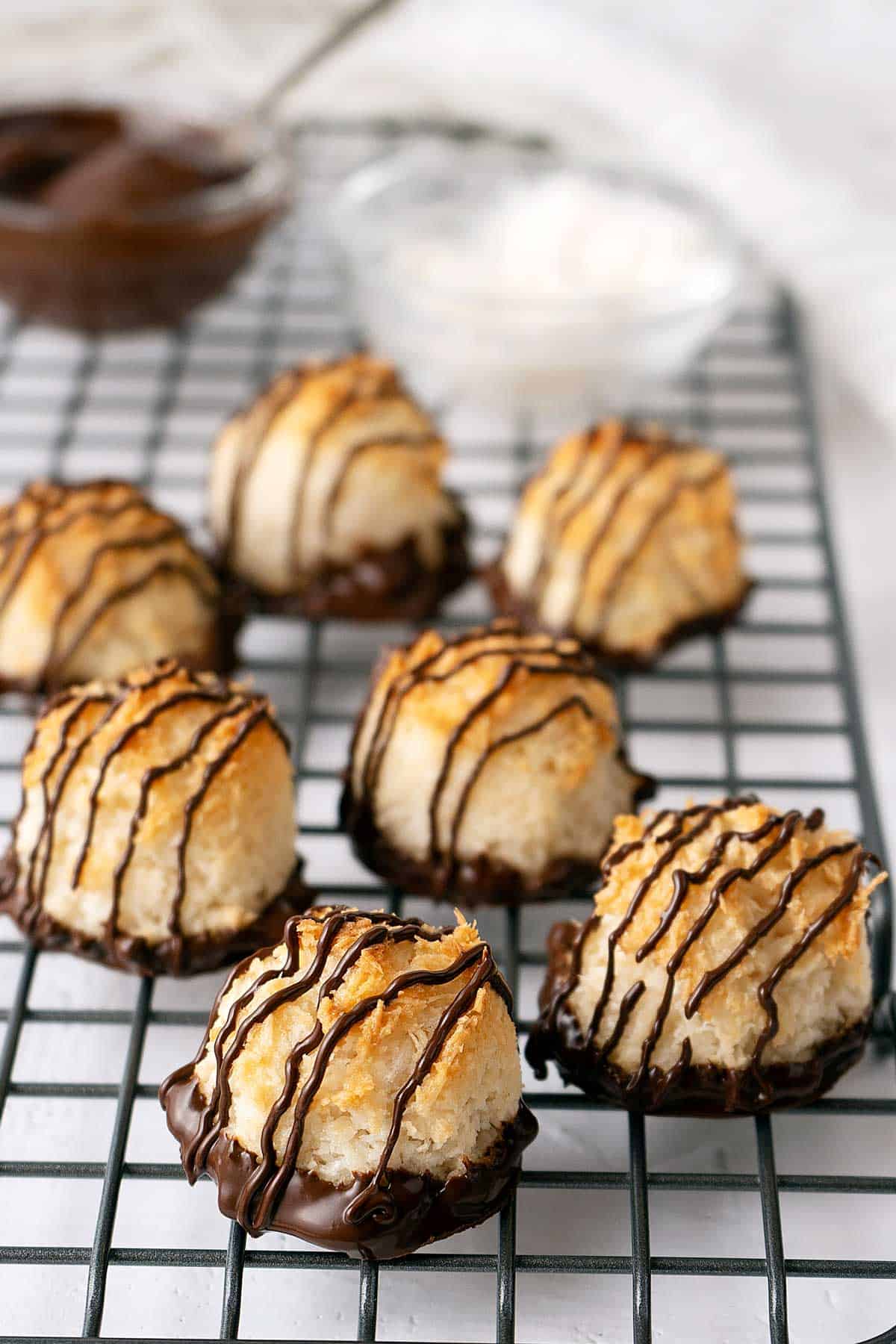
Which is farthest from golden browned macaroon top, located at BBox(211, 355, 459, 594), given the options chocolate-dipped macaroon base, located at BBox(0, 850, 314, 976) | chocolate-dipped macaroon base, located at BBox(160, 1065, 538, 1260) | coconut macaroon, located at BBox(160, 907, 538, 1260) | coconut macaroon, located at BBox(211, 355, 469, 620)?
chocolate-dipped macaroon base, located at BBox(160, 1065, 538, 1260)

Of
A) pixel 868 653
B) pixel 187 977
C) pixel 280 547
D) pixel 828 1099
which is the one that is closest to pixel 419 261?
pixel 280 547

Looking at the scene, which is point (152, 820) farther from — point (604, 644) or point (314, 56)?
point (314, 56)

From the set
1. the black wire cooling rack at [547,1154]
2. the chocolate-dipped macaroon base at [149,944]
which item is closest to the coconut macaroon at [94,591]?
the black wire cooling rack at [547,1154]

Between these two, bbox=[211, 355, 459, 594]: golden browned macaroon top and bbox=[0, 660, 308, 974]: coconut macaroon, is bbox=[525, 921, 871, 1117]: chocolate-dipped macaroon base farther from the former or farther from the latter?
bbox=[211, 355, 459, 594]: golden browned macaroon top

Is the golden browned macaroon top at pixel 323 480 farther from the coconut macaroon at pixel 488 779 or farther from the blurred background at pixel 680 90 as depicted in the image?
the blurred background at pixel 680 90

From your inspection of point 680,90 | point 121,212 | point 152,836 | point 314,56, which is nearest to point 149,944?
point 152,836

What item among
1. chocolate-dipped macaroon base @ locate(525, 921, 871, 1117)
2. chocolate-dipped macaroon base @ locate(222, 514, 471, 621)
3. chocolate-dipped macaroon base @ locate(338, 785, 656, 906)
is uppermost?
chocolate-dipped macaroon base @ locate(525, 921, 871, 1117)
